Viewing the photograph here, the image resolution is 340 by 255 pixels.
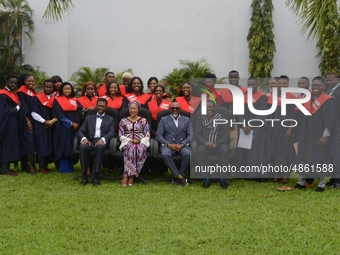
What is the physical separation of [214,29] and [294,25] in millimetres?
2880

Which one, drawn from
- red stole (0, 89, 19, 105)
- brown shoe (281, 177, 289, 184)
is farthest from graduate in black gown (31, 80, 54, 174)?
brown shoe (281, 177, 289, 184)

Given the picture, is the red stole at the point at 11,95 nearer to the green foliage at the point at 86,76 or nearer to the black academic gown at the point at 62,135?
the black academic gown at the point at 62,135

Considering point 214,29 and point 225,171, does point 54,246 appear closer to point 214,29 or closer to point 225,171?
point 225,171

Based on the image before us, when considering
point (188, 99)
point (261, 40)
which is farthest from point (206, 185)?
point (261, 40)

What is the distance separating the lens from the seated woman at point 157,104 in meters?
8.01

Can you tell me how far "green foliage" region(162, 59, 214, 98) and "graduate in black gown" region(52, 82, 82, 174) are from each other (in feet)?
26.3

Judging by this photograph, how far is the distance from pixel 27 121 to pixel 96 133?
1.44 meters

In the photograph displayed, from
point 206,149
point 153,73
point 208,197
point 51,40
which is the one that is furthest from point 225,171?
point 51,40

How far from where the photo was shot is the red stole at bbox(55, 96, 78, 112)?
809cm

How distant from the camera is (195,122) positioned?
7.45m

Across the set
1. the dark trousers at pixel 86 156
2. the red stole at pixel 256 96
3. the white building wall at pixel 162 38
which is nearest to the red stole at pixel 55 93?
the dark trousers at pixel 86 156

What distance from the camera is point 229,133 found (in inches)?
289

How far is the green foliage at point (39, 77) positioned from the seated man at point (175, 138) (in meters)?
9.42

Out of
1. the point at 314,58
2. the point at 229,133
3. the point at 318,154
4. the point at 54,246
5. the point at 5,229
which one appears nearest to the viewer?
the point at 54,246
